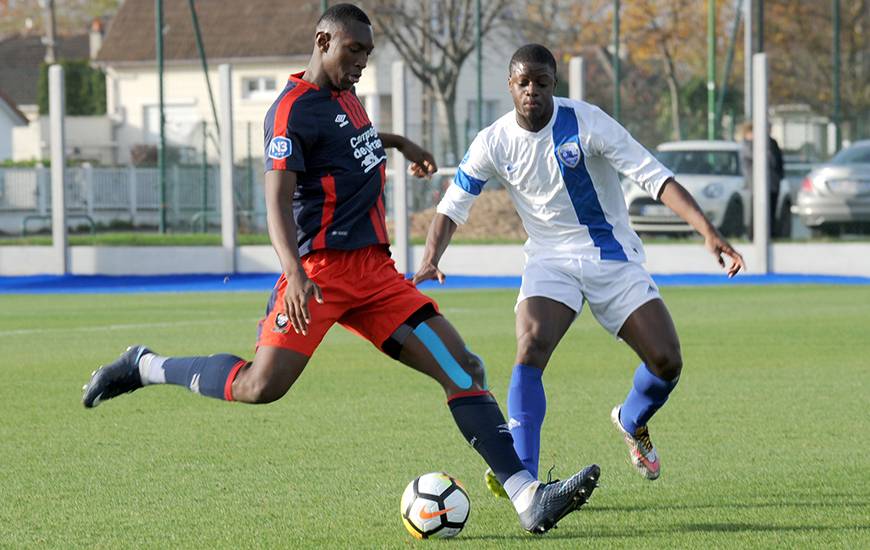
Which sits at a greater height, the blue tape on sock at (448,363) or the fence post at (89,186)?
the fence post at (89,186)

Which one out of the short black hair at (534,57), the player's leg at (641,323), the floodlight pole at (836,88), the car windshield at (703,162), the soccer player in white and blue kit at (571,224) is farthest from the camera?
the floodlight pole at (836,88)

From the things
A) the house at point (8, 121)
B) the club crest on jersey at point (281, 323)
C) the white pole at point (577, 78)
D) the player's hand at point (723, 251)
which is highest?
the house at point (8, 121)

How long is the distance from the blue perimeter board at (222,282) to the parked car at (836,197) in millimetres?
1064

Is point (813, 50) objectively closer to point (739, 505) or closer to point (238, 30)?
point (238, 30)

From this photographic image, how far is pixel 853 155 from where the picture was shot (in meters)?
24.4

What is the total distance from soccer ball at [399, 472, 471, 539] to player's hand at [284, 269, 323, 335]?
79 cm

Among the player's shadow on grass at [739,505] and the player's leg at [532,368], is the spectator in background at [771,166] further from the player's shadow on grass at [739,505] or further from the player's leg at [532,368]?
the player's shadow on grass at [739,505]

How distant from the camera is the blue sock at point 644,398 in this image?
7.11 metres

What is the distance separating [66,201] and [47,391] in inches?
582

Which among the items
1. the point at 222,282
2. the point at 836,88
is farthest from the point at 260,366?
the point at 836,88

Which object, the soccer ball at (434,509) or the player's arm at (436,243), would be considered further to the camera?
the player's arm at (436,243)

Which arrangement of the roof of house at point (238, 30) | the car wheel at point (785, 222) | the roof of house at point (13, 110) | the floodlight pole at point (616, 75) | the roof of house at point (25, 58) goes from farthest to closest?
the roof of house at point (25, 58)
the roof of house at point (13, 110)
the roof of house at point (238, 30)
the floodlight pole at point (616, 75)
the car wheel at point (785, 222)

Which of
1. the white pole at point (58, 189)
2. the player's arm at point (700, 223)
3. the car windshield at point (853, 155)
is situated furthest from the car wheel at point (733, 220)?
the player's arm at point (700, 223)

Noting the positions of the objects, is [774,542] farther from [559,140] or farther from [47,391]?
[47,391]
